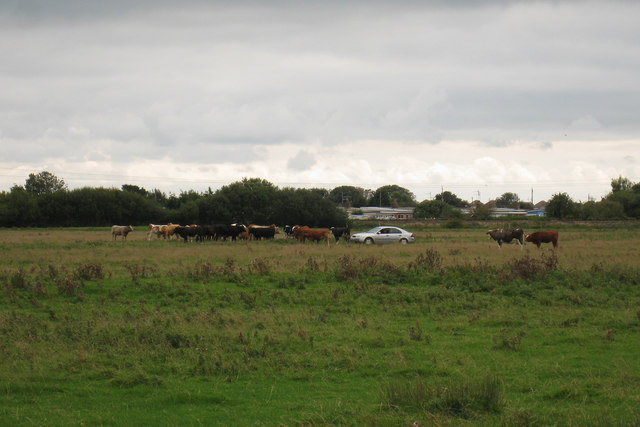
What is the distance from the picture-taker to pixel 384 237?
141ft

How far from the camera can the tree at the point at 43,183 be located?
5315 inches

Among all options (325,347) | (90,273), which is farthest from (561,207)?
(325,347)

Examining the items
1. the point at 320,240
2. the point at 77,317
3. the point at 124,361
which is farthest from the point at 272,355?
the point at 320,240

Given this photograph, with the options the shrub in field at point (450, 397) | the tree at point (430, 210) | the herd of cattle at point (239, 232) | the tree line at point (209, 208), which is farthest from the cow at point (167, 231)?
the tree at point (430, 210)

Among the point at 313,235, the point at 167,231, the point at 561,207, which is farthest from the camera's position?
the point at 561,207

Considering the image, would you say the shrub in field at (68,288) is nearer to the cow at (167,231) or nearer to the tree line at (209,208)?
the cow at (167,231)

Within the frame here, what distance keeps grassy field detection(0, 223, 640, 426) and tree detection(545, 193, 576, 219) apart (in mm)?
89699

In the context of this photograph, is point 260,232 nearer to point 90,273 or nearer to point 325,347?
point 90,273

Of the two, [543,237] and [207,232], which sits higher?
[543,237]

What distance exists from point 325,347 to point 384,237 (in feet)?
107

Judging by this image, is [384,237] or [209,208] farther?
[209,208]

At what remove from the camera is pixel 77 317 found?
1341 cm

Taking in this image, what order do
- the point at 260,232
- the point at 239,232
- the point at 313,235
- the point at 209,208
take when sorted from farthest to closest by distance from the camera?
the point at 209,208 → the point at 239,232 → the point at 260,232 → the point at 313,235

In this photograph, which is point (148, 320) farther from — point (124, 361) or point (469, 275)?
point (469, 275)
